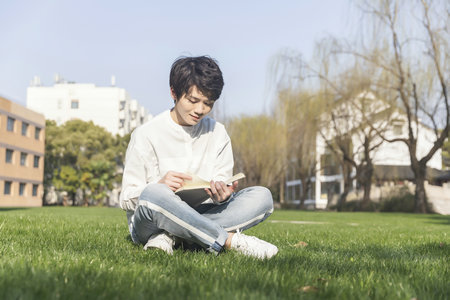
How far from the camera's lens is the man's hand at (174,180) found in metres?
3.37

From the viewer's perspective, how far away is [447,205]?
29.2m

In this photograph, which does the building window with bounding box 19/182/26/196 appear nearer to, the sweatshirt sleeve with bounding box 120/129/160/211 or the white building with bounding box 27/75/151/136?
the white building with bounding box 27/75/151/136

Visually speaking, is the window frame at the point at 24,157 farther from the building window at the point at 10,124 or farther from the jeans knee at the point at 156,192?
the jeans knee at the point at 156,192

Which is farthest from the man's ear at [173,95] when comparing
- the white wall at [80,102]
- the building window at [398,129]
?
the white wall at [80,102]

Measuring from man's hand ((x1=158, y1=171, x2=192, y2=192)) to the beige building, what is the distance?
45.7m

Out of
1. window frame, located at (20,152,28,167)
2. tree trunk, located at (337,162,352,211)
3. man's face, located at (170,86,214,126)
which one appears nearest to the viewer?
man's face, located at (170,86,214,126)

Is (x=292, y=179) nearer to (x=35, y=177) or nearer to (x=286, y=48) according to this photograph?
(x=35, y=177)

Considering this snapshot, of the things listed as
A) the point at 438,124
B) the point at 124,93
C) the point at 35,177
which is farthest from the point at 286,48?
the point at 124,93

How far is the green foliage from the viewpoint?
5453 centimetres

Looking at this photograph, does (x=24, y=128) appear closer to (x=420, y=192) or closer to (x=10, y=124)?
(x=10, y=124)

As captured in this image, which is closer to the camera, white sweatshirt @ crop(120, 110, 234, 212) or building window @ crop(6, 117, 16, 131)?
white sweatshirt @ crop(120, 110, 234, 212)

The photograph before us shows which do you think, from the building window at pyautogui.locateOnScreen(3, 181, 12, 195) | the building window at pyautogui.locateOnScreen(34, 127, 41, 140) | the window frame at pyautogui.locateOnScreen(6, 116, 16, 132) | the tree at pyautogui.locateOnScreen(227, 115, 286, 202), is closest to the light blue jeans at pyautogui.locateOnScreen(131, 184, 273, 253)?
the tree at pyautogui.locateOnScreen(227, 115, 286, 202)

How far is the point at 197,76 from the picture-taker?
3662mm

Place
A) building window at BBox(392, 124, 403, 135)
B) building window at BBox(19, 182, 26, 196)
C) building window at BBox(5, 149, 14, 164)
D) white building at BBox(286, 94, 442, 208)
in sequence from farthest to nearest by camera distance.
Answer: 1. building window at BBox(19, 182, 26, 196)
2. building window at BBox(5, 149, 14, 164)
3. building window at BBox(392, 124, 403, 135)
4. white building at BBox(286, 94, 442, 208)
